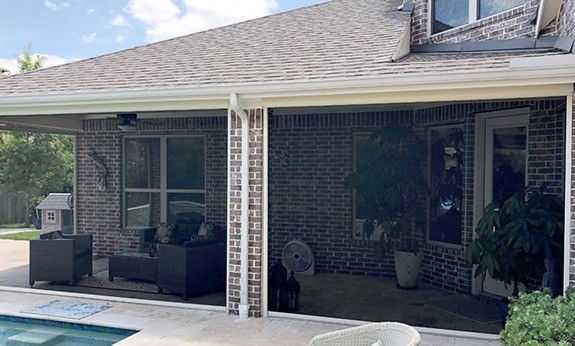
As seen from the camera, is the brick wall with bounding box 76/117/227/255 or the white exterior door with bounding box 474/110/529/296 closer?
the white exterior door with bounding box 474/110/529/296

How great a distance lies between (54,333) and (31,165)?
40.2 feet

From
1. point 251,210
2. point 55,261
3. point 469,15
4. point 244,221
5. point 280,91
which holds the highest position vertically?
point 469,15

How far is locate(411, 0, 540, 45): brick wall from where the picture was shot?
6.27 metres

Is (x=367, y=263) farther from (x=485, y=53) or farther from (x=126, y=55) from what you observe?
(x=126, y=55)

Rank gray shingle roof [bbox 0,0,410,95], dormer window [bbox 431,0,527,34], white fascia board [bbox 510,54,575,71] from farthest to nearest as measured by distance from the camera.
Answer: dormer window [bbox 431,0,527,34]
gray shingle roof [bbox 0,0,410,95]
white fascia board [bbox 510,54,575,71]

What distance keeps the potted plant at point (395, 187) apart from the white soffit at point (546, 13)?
96.4 inches

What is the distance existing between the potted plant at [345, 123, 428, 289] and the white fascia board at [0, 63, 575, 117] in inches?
100

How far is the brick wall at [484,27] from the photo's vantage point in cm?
627

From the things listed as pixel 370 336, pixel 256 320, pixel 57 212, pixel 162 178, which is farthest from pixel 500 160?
pixel 57 212

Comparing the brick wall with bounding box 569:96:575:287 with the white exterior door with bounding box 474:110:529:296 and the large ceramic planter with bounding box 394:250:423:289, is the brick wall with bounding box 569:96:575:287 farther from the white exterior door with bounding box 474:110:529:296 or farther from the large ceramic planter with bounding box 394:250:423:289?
the large ceramic planter with bounding box 394:250:423:289

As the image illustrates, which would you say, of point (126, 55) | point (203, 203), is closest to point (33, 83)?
point (126, 55)

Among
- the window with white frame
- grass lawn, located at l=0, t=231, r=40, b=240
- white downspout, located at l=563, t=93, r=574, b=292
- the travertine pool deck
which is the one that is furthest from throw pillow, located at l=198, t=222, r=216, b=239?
grass lawn, located at l=0, t=231, r=40, b=240

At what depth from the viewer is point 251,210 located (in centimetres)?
598

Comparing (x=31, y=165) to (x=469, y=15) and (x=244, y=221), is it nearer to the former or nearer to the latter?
(x=244, y=221)
